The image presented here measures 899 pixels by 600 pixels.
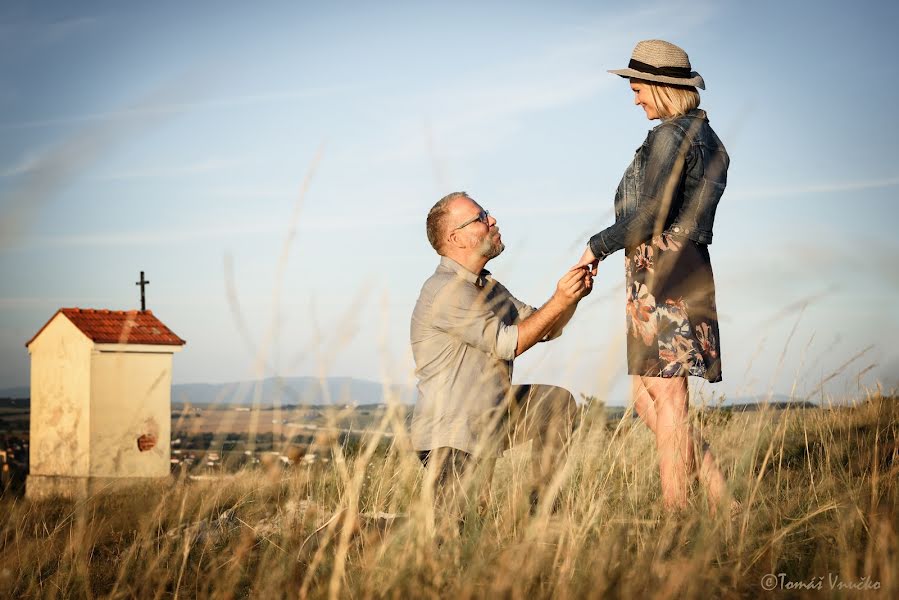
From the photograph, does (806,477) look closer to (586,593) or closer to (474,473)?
(474,473)

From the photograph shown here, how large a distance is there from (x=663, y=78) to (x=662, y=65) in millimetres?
64

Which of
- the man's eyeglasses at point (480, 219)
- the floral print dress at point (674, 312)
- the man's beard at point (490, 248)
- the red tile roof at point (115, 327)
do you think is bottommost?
the floral print dress at point (674, 312)

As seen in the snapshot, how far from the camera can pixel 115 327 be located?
17719 mm

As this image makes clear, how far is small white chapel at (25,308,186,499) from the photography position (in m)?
16.0

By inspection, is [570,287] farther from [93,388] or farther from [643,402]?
[93,388]

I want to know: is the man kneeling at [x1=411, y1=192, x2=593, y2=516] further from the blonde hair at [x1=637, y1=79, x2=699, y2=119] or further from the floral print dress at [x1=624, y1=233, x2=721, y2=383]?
the blonde hair at [x1=637, y1=79, x2=699, y2=119]

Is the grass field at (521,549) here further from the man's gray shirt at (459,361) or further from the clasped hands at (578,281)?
the clasped hands at (578,281)

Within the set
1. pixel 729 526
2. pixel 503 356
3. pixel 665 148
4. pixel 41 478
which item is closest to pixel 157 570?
pixel 503 356

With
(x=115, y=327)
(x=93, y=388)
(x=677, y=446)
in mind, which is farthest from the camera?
(x=115, y=327)

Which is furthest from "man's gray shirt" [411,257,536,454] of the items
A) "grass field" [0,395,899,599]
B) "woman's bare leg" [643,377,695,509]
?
"woman's bare leg" [643,377,695,509]

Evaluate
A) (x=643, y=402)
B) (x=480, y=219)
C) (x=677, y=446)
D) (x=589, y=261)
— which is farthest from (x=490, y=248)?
(x=677, y=446)

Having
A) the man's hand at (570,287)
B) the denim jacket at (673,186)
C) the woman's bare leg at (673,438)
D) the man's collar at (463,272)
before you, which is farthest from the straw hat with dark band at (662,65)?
the woman's bare leg at (673,438)

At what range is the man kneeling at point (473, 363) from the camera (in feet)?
10.3

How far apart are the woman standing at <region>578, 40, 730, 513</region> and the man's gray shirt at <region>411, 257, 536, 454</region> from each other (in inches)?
18.0
